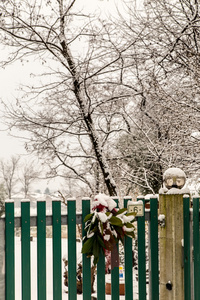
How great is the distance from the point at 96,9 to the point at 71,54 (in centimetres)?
115

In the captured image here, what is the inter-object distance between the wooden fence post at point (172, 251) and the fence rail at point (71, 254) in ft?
0.53

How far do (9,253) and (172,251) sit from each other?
1.47 meters

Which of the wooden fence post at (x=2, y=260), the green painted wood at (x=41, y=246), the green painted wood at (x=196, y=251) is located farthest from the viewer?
the green painted wood at (x=196, y=251)

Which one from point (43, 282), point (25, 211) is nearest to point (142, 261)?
point (43, 282)

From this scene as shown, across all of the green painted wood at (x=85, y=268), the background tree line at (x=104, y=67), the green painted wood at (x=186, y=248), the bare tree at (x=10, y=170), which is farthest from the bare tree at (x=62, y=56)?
the bare tree at (x=10, y=170)

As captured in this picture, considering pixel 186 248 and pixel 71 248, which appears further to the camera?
pixel 186 248

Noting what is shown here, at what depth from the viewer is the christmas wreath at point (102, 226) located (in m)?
2.88

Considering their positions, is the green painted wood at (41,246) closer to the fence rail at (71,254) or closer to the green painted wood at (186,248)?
the fence rail at (71,254)

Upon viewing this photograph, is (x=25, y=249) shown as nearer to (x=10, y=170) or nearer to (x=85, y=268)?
(x=85, y=268)

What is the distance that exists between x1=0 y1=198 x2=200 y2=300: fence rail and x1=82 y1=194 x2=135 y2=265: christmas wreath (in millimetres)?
87

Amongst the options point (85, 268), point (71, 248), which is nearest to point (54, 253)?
point (71, 248)

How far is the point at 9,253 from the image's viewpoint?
269 centimetres

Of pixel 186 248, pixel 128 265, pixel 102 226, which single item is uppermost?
pixel 102 226

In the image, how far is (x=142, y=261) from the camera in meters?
3.26
